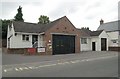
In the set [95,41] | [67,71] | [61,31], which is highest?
[61,31]

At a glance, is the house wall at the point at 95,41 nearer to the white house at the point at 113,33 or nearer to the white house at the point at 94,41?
the white house at the point at 94,41

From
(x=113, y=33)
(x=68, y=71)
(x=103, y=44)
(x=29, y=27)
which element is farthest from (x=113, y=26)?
(x=68, y=71)

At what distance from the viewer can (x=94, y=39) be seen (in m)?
37.0

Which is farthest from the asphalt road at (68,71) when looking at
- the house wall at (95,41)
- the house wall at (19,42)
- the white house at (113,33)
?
the white house at (113,33)

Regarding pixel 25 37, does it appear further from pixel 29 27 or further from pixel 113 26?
pixel 113 26

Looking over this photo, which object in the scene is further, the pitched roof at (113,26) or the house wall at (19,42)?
the pitched roof at (113,26)

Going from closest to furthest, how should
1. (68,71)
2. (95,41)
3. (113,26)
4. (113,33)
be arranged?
(68,71) → (95,41) → (113,33) → (113,26)

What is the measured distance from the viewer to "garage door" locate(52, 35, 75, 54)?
26812mm

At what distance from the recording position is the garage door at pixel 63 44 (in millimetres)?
26812

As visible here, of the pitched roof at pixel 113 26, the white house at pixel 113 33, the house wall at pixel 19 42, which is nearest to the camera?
the house wall at pixel 19 42

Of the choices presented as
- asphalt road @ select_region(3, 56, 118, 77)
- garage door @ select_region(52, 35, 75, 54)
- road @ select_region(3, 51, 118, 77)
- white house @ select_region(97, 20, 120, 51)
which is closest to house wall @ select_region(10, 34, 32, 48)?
garage door @ select_region(52, 35, 75, 54)

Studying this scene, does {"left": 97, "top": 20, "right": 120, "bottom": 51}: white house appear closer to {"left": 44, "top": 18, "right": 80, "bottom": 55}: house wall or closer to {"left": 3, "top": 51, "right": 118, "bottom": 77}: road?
{"left": 44, "top": 18, "right": 80, "bottom": 55}: house wall

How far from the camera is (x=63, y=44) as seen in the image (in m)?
27.6

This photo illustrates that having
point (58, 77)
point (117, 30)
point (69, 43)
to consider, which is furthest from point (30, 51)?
point (117, 30)
